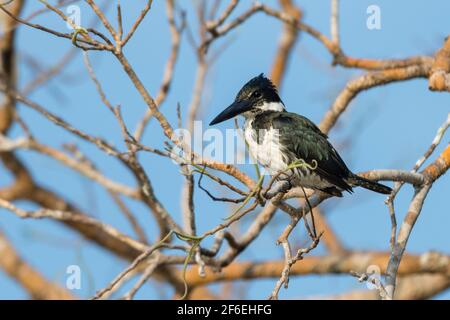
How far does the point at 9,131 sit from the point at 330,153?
436 centimetres

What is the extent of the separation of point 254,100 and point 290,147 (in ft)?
2.02

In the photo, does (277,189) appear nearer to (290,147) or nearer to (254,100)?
(290,147)

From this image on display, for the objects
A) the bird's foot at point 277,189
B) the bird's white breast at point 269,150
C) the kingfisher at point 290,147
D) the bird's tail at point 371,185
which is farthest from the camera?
the bird's white breast at point 269,150

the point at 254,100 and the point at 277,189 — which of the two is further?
the point at 254,100

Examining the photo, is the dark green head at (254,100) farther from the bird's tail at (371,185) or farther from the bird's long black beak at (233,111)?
the bird's tail at (371,185)

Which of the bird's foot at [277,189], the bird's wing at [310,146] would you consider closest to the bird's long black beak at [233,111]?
the bird's wing at [310,146]

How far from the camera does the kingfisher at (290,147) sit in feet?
14.6

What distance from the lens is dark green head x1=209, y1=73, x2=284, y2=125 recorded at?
5090 mm

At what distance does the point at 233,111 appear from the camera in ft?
16.7

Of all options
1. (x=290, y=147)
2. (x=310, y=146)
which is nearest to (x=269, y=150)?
(x=290, y=147)
